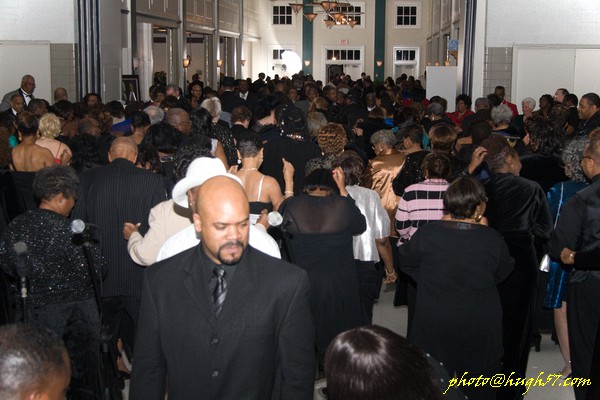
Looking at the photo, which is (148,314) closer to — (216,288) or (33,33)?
(216,288)

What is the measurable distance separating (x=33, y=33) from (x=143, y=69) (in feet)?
14.4

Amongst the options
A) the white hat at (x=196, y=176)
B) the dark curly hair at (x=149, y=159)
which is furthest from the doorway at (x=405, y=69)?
the white hat at (x=196, y=176)

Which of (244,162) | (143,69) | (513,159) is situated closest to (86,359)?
(244,162)

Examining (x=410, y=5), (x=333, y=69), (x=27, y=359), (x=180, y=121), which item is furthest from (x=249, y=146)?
(x=410, y=5)

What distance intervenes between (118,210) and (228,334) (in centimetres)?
225

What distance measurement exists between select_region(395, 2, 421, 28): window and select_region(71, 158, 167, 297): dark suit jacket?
31.7m

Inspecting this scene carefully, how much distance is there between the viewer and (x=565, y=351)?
18.4 ft

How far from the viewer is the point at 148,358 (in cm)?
297

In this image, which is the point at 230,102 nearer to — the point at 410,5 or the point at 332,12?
the point at 332,12

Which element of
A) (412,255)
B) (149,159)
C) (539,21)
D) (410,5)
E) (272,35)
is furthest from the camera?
(410,5)

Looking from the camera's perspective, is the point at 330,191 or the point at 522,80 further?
the point at 522,80

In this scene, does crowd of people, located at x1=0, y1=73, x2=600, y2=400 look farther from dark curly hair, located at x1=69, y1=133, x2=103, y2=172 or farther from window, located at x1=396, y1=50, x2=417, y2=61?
window, located at x1=396, y1=50, x2=417, y2=61

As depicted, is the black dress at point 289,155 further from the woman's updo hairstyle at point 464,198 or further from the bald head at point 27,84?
the bald head at point 27,84

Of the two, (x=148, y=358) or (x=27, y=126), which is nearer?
A: (x=148, y=358)
